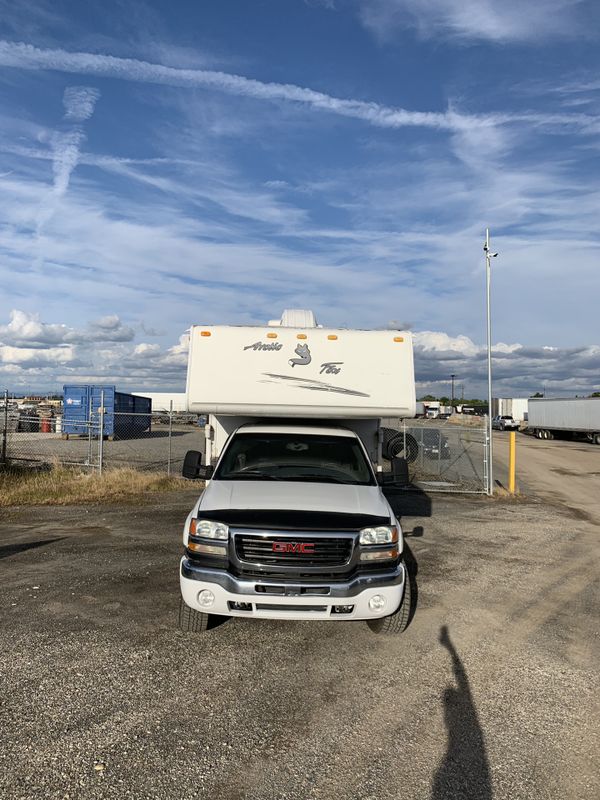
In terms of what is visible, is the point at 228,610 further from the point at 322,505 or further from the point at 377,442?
the point at 377,442

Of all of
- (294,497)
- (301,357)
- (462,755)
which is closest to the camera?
(462,755)

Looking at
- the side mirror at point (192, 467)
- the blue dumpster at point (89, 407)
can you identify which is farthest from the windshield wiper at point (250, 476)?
the blue dumpster at point (89, 407)

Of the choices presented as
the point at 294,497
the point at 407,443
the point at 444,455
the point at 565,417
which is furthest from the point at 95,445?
the point at 565,417

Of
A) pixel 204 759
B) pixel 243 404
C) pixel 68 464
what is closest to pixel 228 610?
pixel 204 759

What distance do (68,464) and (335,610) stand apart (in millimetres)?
12710

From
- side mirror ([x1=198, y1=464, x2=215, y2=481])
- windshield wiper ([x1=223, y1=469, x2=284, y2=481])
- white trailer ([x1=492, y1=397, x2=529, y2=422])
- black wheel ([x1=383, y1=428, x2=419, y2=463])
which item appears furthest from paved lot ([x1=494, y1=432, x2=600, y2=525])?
white trailer ([x1=492, y1=397, x2=529, y2=422])

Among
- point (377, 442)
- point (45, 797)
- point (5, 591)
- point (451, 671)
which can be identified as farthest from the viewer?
point (377, 442)

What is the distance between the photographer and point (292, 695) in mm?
4176

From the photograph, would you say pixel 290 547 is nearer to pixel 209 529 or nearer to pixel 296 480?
pixel 209 529

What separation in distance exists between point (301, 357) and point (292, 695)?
3.94 meters

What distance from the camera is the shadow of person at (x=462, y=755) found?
314 cm

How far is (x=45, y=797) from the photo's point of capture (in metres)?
2.99

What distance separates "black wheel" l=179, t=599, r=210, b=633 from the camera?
5090 mm

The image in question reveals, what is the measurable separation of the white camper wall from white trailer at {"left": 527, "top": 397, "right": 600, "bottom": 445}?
37.7m
